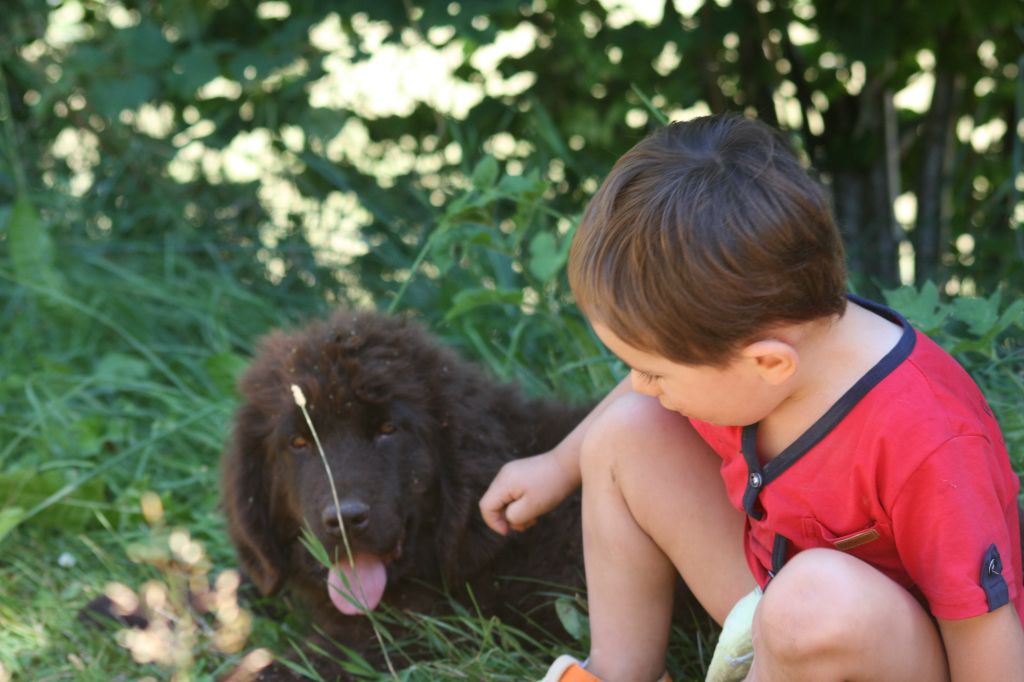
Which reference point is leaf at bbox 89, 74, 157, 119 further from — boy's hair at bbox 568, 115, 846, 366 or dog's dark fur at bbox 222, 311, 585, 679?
boy's hair at bbox 568, 115, 846, 366

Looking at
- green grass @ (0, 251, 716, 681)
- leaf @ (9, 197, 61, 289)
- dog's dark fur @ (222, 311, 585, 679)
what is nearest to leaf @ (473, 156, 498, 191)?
dog's dark fur @ (222, 311, 585, 679)

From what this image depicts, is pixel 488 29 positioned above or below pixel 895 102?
above

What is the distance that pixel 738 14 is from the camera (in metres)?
4.49

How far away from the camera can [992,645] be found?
1.75 m

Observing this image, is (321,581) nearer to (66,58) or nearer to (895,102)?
(66,58)

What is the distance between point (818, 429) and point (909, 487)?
0.59 ft

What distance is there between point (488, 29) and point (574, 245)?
231 centimetres

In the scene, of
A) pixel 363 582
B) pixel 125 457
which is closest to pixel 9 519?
pixel 125 457

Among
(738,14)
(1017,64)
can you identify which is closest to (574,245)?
(738,14)

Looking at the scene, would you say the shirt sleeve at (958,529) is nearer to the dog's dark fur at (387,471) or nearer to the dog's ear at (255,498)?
the dog's dark fur at (387,471)

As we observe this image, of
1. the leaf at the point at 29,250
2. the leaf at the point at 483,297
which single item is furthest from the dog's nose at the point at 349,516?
the leaf at the point at 29,250

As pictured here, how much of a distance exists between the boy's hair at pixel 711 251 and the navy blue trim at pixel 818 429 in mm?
119

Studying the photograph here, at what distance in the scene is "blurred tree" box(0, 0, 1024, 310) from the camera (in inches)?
173

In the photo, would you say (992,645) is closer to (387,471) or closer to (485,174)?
(387,471)
